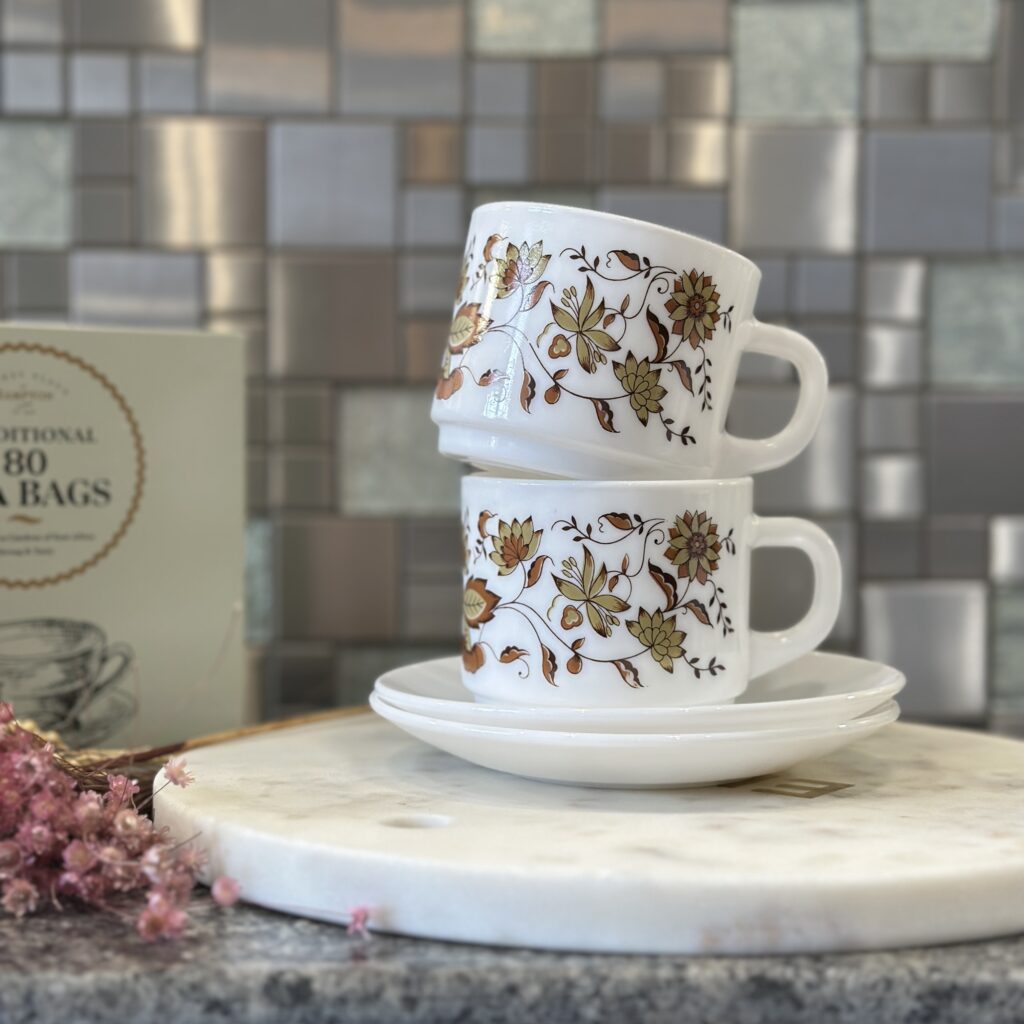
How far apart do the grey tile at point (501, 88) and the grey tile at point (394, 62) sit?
2 centimetres

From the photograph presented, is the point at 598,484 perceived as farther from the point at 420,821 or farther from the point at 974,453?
the point at 974,453

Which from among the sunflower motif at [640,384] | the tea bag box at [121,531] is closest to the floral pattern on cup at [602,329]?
the sunflower motif at [640,384]

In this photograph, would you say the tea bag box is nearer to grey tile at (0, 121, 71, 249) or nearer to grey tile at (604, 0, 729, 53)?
grey tile at (0, 121, 71, 249)

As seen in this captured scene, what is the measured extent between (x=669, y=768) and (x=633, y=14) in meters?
0.78

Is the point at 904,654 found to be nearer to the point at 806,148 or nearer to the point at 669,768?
the point at 806,148

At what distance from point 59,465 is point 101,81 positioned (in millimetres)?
483

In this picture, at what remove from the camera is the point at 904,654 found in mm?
1183

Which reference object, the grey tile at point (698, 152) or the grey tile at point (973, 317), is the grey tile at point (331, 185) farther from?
the grey tile at point (973, 317)

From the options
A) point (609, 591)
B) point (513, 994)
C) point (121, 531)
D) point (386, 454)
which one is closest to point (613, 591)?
point (609, 591)

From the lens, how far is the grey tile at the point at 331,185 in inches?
45.9

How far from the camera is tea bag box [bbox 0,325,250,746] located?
2.74 feet

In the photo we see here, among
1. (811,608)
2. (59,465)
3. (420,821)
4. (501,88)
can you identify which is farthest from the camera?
(501,88)

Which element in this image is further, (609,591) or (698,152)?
(698,152)

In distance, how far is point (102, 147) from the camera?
3.82ft
